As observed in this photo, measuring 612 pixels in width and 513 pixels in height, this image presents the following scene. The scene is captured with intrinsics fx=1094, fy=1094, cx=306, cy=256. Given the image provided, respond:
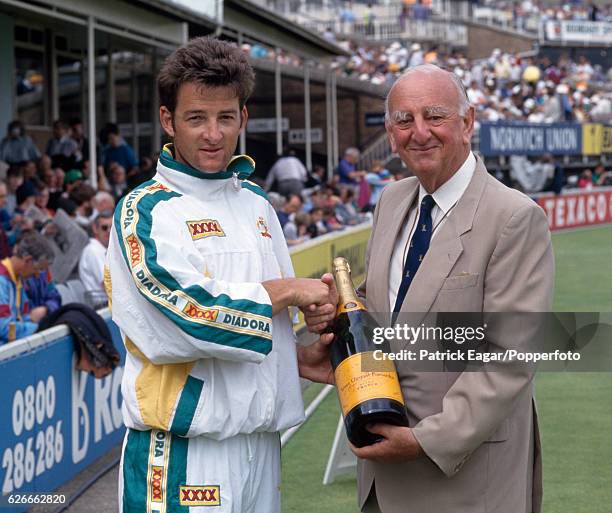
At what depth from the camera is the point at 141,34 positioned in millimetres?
13938

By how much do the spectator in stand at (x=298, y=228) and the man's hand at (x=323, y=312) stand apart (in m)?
9.98

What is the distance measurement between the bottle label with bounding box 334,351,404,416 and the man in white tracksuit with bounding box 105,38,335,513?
20 cm

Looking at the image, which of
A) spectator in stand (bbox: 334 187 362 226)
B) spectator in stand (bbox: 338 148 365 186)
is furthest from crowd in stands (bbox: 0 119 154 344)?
spectator in stand (bbox: 338 148 365 186)

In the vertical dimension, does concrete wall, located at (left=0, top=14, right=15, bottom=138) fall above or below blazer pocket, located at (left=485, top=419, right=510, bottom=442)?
above

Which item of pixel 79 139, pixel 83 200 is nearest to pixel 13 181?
pixel 83 200

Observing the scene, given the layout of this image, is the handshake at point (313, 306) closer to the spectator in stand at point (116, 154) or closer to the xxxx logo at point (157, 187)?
the xxxx logo at point (157, 187)

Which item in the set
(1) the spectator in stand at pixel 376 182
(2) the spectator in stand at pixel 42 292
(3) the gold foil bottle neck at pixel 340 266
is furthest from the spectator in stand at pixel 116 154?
(3) the gold foil bottle neck at pixel 340 266

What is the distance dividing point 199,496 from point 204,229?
73cm

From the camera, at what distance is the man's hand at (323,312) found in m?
3.14

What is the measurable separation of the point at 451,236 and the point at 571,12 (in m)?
→ 58.5

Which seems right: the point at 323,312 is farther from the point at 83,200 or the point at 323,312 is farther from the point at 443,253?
the point at 83,200

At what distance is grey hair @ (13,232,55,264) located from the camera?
7.28 meters

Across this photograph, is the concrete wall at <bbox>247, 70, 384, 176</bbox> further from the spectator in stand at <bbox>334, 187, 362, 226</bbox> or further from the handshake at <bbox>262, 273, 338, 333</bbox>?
the handshake at <bbox>262, 273, 338, 333</bbox>

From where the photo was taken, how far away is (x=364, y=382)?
2.94m
